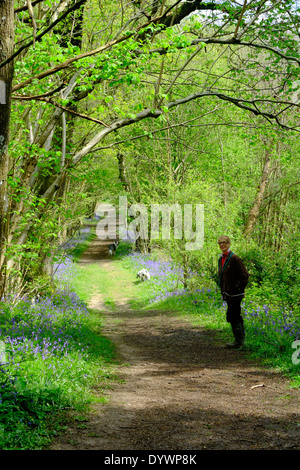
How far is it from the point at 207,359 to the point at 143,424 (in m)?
4.00

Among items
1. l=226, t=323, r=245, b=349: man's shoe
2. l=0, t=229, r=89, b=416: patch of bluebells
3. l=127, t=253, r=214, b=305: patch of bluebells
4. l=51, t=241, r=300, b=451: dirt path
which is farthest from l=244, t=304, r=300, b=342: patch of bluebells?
l=127, t=253, r=214, b=305: patch of bluebells

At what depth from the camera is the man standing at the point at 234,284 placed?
28.5 feet

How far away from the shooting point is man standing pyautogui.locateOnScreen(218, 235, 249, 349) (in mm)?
8680

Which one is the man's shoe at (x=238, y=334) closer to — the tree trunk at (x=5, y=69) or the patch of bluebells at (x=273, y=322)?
the patch of bluebells at (x=273, y=322)

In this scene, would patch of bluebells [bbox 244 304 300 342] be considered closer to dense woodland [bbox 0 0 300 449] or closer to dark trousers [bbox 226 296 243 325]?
dense woodland [bbox 0 0 300 449]

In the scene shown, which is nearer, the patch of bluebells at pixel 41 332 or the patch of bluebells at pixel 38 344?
the patch of bluebells at pixel 38 344

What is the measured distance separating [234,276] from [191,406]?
3.82 m

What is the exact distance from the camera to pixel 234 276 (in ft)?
28.7

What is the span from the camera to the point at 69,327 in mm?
9539

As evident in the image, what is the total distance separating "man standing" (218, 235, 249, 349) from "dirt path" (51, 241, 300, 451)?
1.89ft

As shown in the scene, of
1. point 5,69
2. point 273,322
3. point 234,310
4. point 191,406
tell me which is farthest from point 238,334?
point 5,69

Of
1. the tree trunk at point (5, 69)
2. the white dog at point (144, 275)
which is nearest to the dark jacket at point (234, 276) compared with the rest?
the tree trunk at point (5, 69)

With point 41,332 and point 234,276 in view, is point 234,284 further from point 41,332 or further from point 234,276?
point 41,332
